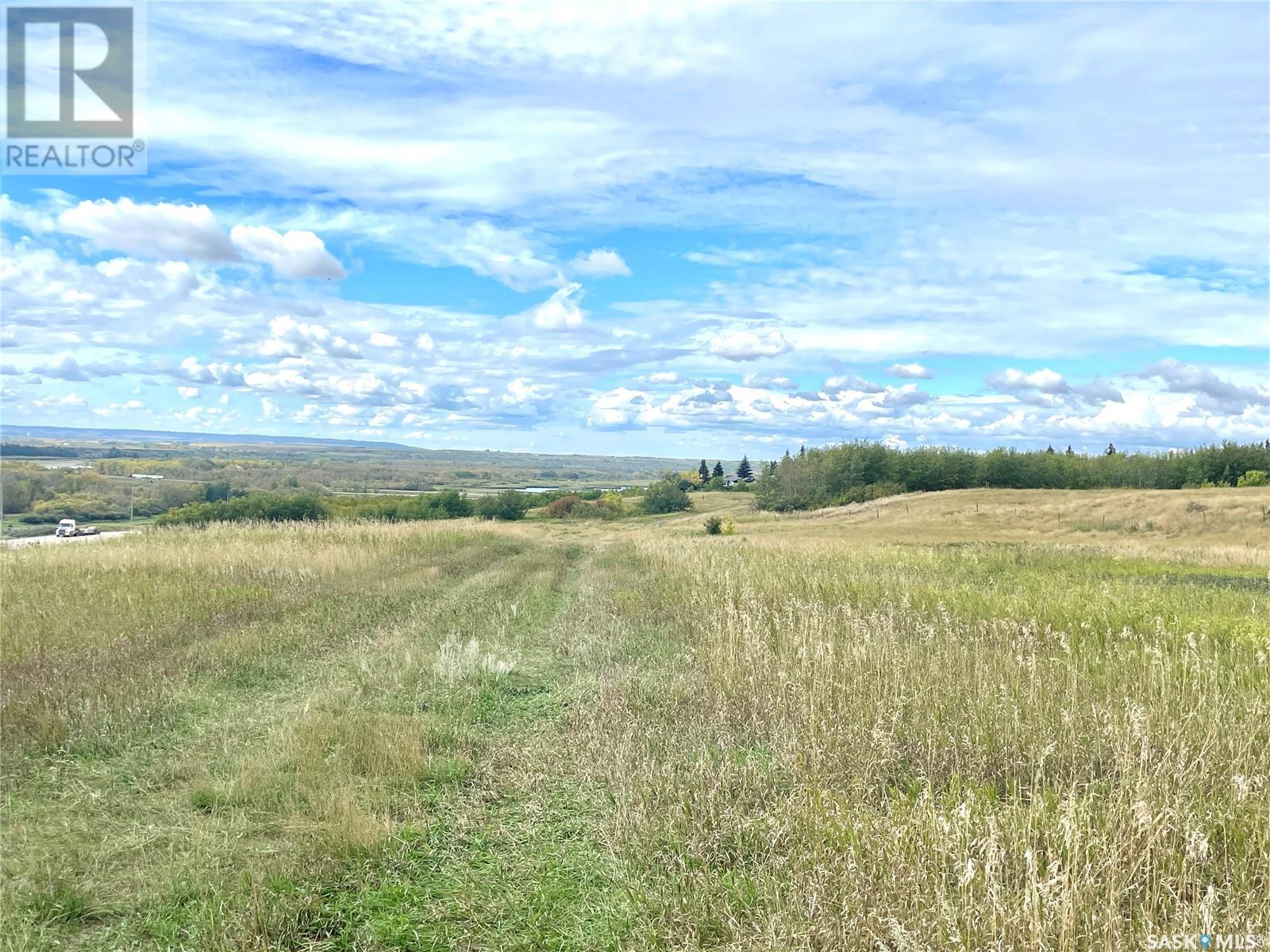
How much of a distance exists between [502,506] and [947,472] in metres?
58.6

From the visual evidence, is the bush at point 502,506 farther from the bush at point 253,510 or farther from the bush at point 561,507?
the bush at point 253,510

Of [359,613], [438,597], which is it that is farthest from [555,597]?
[359,613]

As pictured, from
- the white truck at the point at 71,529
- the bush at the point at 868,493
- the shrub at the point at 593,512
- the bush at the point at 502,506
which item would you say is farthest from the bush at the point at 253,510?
the bush at the point at 868,493

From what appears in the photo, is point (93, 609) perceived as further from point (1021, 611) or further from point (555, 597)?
point (1021, 611)

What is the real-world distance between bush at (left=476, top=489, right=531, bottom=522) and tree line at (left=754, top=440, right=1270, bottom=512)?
127ft

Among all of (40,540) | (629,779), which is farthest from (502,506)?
(629,779)

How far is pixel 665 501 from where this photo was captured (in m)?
90.0

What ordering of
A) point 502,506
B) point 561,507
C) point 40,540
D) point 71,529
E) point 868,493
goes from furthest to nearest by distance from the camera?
point 868,493
point 561,507
point 502,506
point 40,540
point 71,529

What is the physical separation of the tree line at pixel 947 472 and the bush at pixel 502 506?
127 feet

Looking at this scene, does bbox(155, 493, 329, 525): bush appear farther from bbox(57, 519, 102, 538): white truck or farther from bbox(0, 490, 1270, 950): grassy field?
bbox(0, 490, 1270, 950): grassy field

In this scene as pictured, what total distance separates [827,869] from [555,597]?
1315 cm

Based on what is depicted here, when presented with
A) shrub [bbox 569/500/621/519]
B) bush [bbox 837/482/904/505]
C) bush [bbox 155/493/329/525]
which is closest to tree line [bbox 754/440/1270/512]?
bush [bbox 837/482/904/505]

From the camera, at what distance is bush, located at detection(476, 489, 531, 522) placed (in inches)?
2359

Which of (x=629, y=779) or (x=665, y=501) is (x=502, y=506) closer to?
(x=665, y=501)
